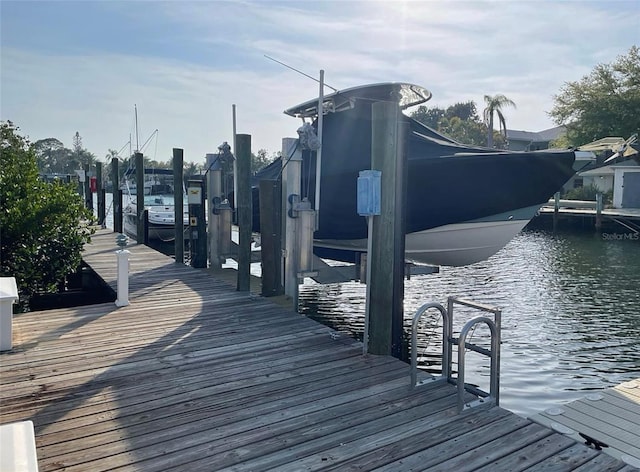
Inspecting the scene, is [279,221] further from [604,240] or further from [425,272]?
[604,240]

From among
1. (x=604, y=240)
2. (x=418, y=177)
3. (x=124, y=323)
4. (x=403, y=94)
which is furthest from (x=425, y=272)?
(x=604, y=240)

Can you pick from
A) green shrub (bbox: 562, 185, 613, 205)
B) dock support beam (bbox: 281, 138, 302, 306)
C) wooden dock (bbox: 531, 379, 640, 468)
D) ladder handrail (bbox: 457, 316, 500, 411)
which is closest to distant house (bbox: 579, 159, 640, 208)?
green shrub (bbox: 562, 185, 613, 205)

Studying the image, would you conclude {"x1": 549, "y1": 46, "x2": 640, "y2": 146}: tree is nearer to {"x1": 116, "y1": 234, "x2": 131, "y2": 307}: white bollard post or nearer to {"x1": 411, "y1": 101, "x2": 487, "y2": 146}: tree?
{"x1": 411, "y1": 101, "x2": 487, "y2": 146}: tree

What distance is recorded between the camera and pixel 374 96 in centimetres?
802

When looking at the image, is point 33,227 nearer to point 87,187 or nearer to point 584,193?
point 87,187

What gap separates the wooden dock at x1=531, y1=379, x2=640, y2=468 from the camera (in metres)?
3.28

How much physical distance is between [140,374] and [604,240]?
22290mm

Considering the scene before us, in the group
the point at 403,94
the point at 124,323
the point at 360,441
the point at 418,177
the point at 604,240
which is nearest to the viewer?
the point at 360,441

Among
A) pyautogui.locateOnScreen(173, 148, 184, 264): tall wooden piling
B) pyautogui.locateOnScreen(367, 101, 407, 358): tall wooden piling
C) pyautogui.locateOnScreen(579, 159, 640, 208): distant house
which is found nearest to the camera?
pyautogui.locateOnScreen(367, 101, 407, 358): tall wooden piling

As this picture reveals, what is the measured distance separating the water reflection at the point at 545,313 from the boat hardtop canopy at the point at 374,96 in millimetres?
3516

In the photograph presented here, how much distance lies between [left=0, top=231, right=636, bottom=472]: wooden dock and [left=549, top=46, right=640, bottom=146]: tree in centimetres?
3366

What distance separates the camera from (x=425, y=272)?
7012 millimetres

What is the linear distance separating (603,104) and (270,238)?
33.6m

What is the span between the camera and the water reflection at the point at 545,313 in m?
6.10
